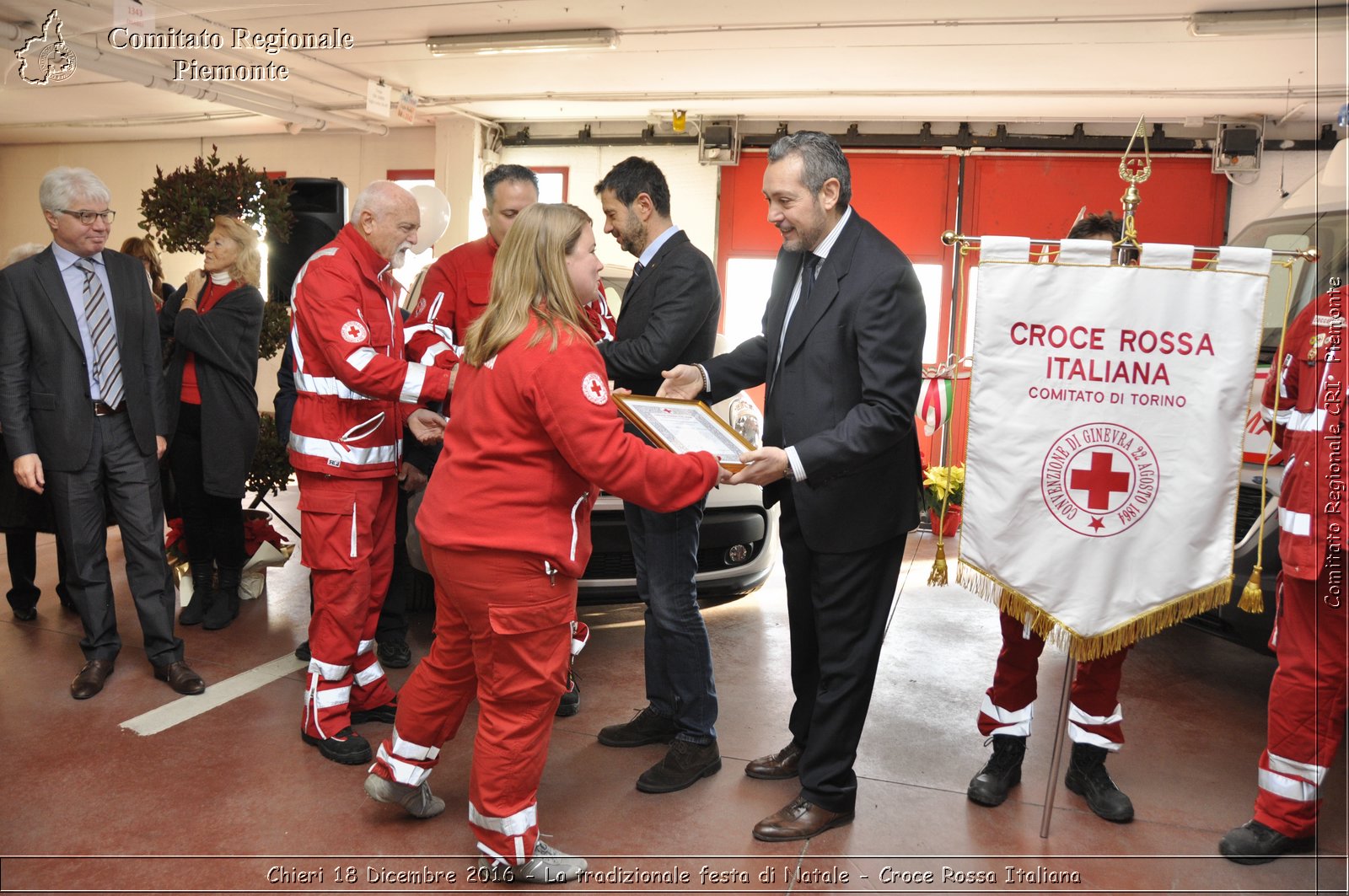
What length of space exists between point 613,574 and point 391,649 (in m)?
0.96

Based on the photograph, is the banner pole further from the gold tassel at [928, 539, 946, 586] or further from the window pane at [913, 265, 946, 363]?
the window pane at [913, 265, 946, 363]

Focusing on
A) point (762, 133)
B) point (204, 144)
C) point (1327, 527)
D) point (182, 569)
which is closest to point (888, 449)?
point (1327, 527)

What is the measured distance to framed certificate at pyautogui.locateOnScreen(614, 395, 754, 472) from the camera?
2.60 meters

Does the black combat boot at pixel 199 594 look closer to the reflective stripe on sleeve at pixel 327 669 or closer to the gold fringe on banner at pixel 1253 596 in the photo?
the reflective stripe on sleeve at pixel 327 669

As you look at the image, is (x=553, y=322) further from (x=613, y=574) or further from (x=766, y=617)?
(x=766, y=617)

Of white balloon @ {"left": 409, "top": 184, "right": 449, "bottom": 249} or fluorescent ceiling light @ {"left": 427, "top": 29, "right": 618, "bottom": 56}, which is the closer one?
fluorescent ceiling light @ {"left": 427, "top": 29, "right": 618, "bottom": 56}

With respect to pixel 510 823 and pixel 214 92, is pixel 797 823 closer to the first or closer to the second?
pixel 510 823

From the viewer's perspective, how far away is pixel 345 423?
3172 mm

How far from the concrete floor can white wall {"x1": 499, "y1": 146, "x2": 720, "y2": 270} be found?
20.9ft

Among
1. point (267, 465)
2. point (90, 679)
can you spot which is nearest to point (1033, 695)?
point (90, 679)

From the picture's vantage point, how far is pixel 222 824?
8.92ft

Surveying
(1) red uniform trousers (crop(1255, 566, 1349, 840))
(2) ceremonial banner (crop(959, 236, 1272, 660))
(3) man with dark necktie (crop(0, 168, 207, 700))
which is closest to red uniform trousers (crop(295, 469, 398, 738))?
(3) man with dark necktie (crop(0, 168, 207, 700))

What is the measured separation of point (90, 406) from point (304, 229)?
2.28m

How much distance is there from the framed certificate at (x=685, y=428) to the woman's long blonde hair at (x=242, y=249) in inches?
103
